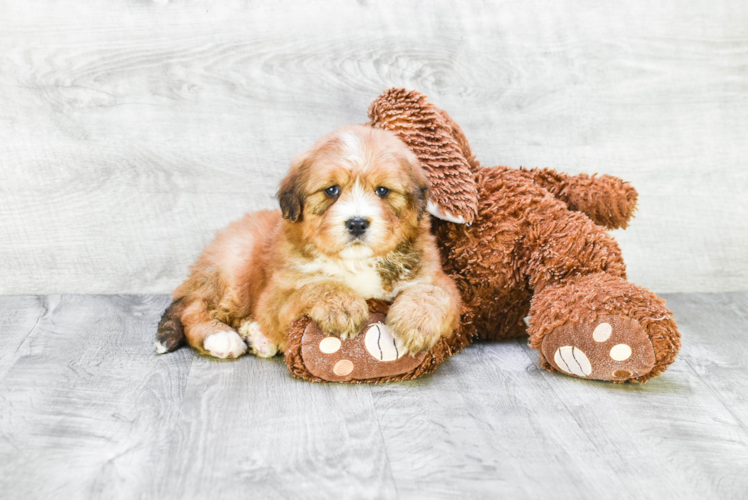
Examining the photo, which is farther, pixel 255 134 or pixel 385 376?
pixel 255 134

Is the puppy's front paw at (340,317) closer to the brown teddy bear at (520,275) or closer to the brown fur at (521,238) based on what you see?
the brown teddy bear at (520,275)

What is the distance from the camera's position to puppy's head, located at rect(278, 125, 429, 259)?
87.9 inches

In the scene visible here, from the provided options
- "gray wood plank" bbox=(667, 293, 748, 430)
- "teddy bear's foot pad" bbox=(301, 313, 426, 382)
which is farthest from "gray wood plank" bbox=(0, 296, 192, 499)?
"gray wood plank" bbox=(667, 293, 748, 430)

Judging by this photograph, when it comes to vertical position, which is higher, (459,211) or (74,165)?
(459,211)

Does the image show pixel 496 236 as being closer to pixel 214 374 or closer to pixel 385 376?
pixel 385 376

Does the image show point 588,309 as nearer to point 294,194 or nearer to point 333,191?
point 333,191

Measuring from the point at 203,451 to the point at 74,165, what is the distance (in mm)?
1937

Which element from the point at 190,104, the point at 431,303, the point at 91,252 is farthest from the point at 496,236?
the point at 91,252

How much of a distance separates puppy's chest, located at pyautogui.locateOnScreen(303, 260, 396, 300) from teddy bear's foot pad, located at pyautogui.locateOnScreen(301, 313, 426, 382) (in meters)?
0.17

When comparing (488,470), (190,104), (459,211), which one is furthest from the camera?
(190,104)

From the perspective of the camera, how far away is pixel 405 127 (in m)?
2.64

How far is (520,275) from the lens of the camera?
2723mm

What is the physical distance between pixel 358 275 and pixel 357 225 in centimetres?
32

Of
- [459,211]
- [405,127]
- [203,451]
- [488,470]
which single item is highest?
[405,127]
